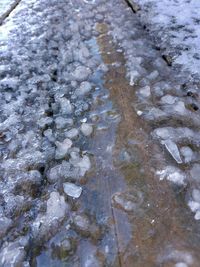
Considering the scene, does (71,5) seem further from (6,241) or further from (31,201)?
(6,241)

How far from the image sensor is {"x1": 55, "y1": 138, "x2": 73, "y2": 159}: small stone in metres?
1.09

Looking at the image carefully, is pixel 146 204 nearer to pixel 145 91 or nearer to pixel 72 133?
pixel 72 133

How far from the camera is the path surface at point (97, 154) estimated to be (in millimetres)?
856

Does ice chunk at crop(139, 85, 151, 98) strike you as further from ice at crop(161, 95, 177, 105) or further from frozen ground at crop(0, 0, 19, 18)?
frozen ground at crop(0, 0, 19, 18)

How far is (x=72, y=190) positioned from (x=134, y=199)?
19cm

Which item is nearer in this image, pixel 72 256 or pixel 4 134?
pixel 72 256

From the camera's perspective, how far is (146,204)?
36.3 inches

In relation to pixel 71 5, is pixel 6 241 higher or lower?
lower

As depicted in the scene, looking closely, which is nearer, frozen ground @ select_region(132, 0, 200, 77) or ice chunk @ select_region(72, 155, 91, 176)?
ice chunk @ select_region(72, 155, 91, 176)

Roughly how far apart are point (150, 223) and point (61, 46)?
1.08 meters

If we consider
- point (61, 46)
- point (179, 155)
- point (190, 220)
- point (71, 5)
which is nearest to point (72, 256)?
point (190, 220)

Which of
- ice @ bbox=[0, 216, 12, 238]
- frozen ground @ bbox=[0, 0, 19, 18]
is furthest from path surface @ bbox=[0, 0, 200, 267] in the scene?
frozen ground @ bbox=[0, 0, 19, 18]

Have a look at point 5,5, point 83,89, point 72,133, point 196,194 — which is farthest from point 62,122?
point 5,5

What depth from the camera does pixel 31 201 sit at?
0.98 meters
